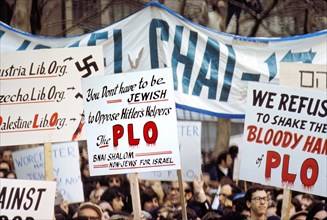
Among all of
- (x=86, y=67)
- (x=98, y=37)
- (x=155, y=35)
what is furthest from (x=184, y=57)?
(x=86, y=67)

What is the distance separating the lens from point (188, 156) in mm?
11859

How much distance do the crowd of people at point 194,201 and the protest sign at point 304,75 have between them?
42.9 inches

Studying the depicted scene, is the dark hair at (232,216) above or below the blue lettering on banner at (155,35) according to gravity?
below

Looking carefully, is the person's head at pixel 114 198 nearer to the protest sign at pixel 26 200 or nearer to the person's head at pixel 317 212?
the person's head at pixel 317 212

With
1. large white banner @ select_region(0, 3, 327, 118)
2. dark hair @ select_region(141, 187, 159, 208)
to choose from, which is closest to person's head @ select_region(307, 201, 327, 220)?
large white banner @ select_region(0, 3, 327, 118)

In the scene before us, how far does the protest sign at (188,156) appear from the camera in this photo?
11625 mm

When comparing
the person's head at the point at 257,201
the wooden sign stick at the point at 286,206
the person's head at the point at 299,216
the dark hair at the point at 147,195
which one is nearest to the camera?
the wooden sign stick at the point at 286,206

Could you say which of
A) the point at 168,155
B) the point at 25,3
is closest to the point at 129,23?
the point at 168,155

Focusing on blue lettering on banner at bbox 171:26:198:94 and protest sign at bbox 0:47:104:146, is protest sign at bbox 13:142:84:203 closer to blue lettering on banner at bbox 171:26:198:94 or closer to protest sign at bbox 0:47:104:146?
blue lettering on banner at bbox 171:26:198:94

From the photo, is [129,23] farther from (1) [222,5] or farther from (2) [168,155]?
(1) [222,5]

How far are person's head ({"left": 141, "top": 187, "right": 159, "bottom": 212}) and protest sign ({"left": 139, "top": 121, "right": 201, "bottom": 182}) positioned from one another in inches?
37.9

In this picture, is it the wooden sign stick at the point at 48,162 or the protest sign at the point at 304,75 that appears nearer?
the wooden sign stick at the point at 48,162

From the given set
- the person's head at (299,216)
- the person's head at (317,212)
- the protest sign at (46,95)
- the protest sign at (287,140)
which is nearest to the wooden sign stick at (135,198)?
the protest sign at (46,95)

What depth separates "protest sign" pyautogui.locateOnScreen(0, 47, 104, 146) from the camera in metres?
8.30
